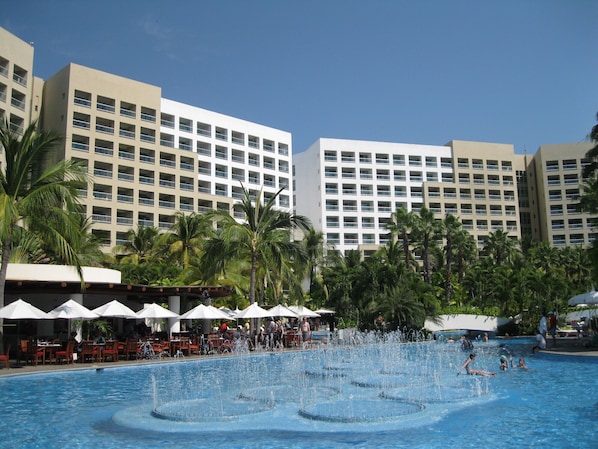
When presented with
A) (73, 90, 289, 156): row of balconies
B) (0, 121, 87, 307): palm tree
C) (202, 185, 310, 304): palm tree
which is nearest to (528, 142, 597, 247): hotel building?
(73, 90, 289, 156): row of balconies

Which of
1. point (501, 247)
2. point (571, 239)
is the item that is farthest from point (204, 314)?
point (571, 239)

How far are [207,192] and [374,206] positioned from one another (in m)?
26.3

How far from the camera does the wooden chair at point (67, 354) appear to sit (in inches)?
862

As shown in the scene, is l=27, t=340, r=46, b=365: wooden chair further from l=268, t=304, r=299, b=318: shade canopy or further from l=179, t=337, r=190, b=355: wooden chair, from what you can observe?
l=268, t=304, r=299, b=318: shade canopy

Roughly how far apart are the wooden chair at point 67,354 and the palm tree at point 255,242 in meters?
8.30

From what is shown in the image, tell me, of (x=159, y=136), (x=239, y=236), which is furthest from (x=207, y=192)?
(x=239, y=236)

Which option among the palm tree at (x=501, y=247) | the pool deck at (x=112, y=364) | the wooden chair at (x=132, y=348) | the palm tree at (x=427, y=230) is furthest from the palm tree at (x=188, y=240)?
the palm tree at (x=501, y=247)

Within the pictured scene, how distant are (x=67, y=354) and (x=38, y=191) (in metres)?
6.23

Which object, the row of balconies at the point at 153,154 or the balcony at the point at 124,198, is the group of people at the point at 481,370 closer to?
the balcony at the point at 124,198

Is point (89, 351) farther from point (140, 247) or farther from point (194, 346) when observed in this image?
point (140, 247)

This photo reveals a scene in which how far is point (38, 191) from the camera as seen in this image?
2050cm

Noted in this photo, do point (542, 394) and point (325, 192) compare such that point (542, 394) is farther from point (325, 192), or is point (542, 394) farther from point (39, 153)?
point (325, 192)

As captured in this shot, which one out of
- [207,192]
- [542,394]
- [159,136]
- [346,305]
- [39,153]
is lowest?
[542,394]

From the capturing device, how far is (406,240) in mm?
62312
